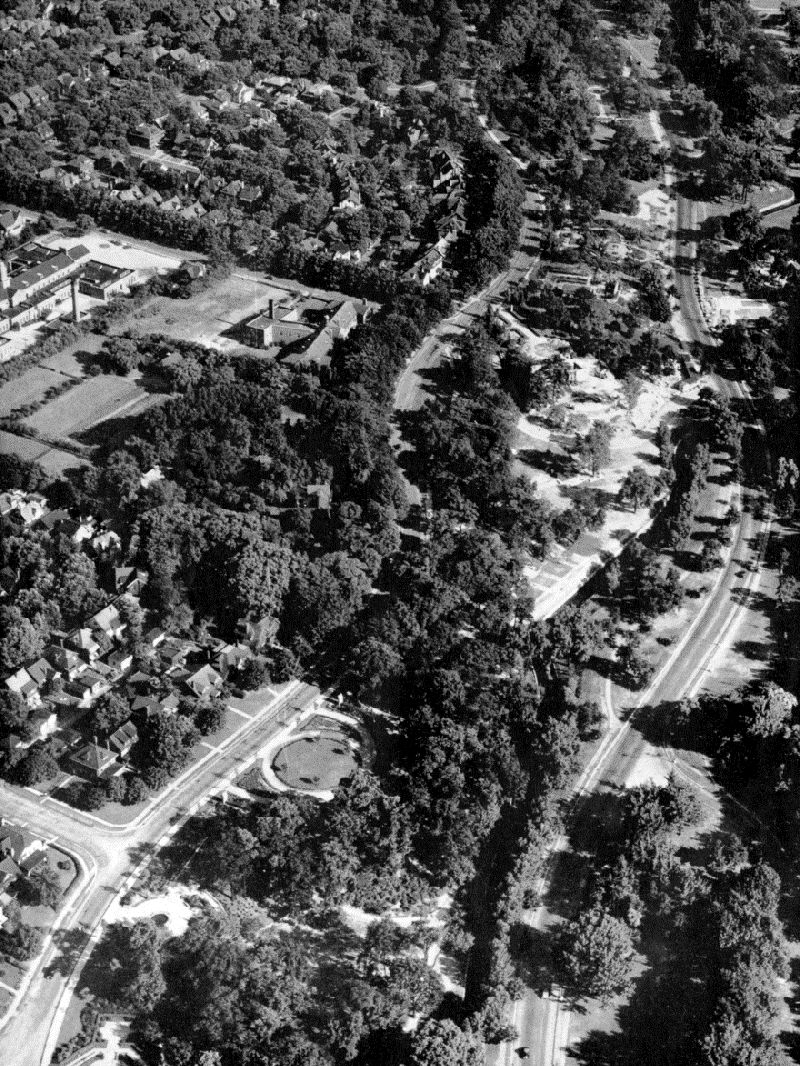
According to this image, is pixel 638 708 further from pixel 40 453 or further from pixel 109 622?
pixel 40 453

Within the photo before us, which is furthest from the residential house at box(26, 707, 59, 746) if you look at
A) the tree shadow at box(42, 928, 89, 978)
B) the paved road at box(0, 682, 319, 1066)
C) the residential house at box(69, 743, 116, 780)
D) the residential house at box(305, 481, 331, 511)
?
the residential house at box(305, 481, 331, 511)

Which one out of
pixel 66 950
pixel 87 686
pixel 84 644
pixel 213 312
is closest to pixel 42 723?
pixel 87 686

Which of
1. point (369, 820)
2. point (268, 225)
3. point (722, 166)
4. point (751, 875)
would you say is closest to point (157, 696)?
point (369, 820)

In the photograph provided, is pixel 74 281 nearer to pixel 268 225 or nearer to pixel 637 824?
pixel 268 225

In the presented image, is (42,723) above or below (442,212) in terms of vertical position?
below

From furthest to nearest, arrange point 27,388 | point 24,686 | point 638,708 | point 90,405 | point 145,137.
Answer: point 145,137, point 27,388, point 90,405, point 638,708, point 24,686
